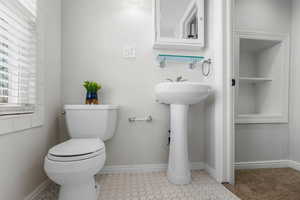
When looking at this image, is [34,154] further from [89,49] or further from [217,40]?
[217,40]

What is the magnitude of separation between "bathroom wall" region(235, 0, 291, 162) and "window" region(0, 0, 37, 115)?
6.40 feet

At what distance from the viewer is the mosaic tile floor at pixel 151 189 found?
1144 millimetres

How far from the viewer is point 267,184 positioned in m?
1.34

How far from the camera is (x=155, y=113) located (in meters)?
1.63

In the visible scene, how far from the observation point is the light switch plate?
1.60 metres

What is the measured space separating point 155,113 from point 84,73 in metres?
0.85

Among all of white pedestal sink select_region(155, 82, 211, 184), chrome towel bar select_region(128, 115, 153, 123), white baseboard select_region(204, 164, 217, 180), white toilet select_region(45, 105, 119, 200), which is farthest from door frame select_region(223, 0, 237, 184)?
white toilet select_region(45, 105, 119, 200)

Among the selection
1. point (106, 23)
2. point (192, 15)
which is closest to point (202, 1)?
point (192, 15)

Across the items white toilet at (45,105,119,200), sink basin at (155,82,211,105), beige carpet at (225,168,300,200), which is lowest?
beige carpet at (225,168,300,200)

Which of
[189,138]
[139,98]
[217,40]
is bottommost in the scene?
[189,138]

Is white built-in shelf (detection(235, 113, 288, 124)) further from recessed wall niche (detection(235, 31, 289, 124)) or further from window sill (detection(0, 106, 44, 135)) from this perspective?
window sill (detection(0, 106, 44, 135))

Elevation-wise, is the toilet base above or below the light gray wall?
below

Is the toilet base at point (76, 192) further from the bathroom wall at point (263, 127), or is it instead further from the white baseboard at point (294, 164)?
the white baseboard at point (294, 164)

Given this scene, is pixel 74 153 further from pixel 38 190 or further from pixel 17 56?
pixel 17 56
